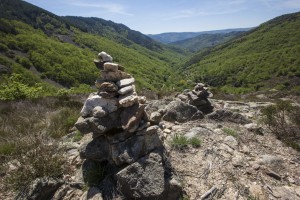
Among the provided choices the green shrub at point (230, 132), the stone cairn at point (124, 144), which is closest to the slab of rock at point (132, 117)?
the stone cairn at point (124, 144)

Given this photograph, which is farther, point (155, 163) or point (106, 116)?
point (106, 116)

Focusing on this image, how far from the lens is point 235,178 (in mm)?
5141

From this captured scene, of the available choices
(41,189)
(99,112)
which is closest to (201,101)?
(99,112)

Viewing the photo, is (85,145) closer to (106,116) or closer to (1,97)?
(106,116)

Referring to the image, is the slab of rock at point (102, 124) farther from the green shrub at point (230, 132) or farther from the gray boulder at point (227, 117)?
the gray boulder at point (227, 117)

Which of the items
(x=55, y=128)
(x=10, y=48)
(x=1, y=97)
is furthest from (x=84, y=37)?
(x=55, y=128)

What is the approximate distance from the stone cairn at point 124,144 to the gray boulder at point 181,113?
3018mm

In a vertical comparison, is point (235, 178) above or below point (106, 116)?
below

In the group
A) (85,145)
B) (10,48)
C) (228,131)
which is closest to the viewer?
(85,145)

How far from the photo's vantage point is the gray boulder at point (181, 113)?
8.34 meters

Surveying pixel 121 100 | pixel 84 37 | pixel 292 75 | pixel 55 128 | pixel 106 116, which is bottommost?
pixel 292 75

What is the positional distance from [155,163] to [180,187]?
0.62 metres

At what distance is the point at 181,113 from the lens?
8469mm

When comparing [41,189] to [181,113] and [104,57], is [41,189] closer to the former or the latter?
[104,57]
